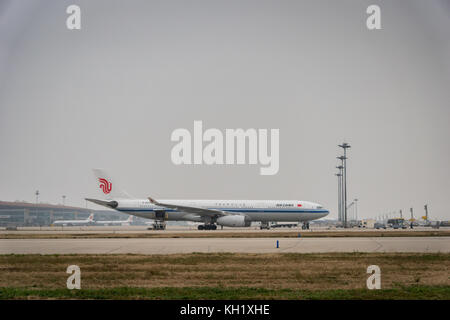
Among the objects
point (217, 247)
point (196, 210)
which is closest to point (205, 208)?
point (196, 210)

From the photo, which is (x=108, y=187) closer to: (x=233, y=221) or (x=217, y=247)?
(x=233, y=221)

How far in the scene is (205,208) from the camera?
200 ft

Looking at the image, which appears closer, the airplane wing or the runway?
the runway

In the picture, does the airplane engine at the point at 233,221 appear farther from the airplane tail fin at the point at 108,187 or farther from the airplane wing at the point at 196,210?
the airplane tail fin at the point at 108,187

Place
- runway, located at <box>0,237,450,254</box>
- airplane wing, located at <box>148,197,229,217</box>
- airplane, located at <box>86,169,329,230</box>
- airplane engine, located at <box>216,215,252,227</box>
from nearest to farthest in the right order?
runway, located at <box>0,237,450,254</box>
airplane engine, located at <box>216,215,252,227</box>
airplane wing, located at <box>148,197,229,217</box>
airplane, located at <box>86,169,329,230</box>

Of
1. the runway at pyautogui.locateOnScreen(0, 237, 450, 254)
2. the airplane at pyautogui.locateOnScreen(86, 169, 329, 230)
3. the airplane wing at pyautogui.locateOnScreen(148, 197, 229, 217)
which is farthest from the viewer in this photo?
the airplane at pyautogui.locateOnScreen(86, 169, 329, 230)

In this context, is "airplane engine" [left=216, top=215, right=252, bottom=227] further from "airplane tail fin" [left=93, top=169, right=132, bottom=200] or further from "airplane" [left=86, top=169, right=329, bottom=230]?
"airplane tail fin" [left=93, top=169, right=132, bottom=200]

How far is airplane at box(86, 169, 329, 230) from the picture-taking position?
200 ft

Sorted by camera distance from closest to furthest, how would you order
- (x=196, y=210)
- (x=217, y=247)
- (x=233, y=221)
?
(x=217, y=247)
(x=233, y=221)
(x=196, y=210)

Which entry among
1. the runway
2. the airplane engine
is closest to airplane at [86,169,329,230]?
the airplane engine

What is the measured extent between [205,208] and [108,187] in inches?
554

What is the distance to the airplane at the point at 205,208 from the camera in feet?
200
